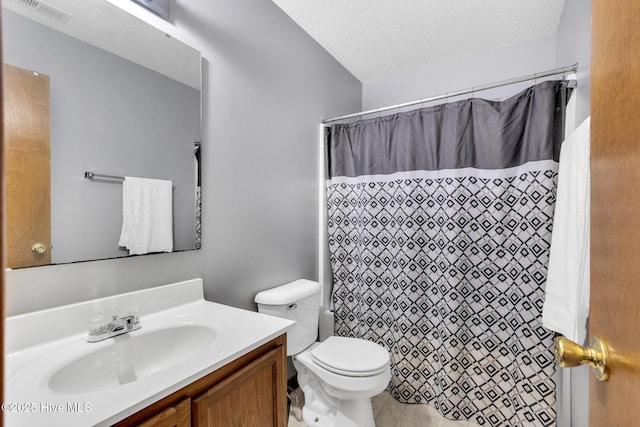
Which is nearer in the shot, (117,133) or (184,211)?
(117,133)

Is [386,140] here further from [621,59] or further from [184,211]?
[621,59]

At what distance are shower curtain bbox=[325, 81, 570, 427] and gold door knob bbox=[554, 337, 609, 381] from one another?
45.2 inches

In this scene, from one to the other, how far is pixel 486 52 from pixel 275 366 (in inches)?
99.4

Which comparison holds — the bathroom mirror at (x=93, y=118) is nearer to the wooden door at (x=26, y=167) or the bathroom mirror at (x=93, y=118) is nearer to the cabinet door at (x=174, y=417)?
the wooden door at (x=26, y=167)

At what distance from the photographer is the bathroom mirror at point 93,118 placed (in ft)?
3.02

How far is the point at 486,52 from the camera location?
2273mm

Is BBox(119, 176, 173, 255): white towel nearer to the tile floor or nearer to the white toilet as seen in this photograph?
the white toilet

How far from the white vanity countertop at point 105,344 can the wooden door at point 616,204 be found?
33.2 inches

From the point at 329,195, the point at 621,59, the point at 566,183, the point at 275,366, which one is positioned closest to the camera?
the point at 621,59

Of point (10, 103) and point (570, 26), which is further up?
point (570, 26)

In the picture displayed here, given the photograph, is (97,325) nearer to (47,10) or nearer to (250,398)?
(250,398)

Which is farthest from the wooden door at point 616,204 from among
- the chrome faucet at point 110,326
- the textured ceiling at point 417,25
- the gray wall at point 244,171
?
the textured ceiling at point 417,25

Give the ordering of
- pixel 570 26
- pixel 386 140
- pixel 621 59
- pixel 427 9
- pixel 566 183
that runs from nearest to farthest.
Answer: pixel 621 59
pixel 566 183
pixel 570 26
pixel 427 9
pixel 386 140

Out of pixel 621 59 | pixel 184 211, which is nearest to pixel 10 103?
pixel 184 211
